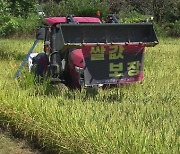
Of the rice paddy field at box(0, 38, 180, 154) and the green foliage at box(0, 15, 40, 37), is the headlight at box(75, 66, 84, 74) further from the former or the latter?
the green foliage at box(0, 15, 40, 37)

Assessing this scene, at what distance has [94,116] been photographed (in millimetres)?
4773

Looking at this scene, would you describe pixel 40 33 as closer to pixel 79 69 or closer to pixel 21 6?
pixel 79 69

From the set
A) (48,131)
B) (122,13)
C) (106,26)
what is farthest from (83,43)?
(122,13)

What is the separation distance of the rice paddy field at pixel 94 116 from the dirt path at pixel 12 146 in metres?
0.12

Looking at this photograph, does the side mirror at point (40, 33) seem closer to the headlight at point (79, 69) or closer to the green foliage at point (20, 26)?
the headlight at point (79, 69)

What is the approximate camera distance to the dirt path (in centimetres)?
502

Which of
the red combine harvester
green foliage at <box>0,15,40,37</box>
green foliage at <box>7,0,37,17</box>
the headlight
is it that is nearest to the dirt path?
the red combine harvester

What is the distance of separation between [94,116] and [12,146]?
1232 millimetres

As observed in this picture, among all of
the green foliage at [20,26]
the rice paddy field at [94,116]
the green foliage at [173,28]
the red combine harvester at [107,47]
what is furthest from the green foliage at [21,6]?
the green foliage at [173,28]

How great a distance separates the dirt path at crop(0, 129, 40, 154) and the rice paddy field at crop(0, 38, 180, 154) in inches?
4.6

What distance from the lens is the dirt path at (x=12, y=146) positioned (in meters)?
5.02

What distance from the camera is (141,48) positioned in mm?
6434

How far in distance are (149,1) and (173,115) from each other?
23254 millimetres

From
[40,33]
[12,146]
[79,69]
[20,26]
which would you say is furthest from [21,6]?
[20,26]
